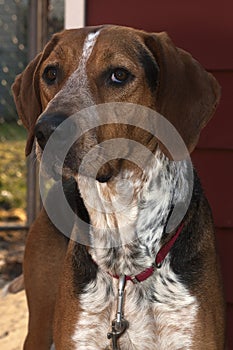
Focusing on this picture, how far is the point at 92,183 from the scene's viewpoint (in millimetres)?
3463

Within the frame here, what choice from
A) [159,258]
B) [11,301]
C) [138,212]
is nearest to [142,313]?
[159,258]

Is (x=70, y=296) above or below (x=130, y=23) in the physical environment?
below

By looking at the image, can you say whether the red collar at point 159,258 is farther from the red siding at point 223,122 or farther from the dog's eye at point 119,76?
the red siding at point 223,122

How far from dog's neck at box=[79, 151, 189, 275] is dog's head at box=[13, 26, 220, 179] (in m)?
0.13

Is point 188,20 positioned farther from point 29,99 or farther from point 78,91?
point 78,91

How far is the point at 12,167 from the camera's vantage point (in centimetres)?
832

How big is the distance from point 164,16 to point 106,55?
3.40ft

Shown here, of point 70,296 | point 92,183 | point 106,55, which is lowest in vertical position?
point 70,296

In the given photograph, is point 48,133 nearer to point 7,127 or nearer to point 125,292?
point 125,292

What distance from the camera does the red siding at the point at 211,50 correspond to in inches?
161

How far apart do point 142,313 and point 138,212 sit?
412mm

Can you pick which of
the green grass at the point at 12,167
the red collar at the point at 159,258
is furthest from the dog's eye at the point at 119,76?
the green grass at the point at 12,167

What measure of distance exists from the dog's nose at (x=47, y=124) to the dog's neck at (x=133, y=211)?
0.40 meters

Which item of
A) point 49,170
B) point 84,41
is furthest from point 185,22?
point 49,170
